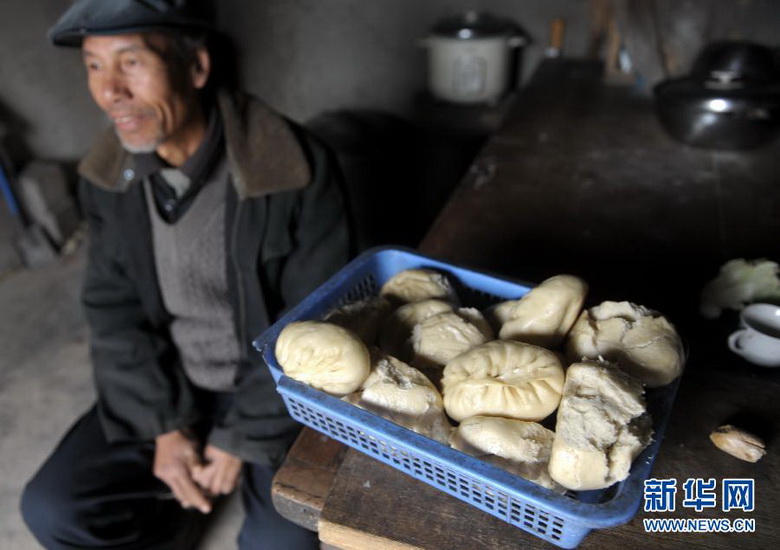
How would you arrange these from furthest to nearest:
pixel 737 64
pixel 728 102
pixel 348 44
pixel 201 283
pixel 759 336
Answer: pixel 348 44 → pixel 737 64 → pixel 728 102 → pixel 201 283 → pixel 759 336

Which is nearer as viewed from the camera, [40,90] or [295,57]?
[40,90]

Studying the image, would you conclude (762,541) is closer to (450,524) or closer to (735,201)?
(450,524)

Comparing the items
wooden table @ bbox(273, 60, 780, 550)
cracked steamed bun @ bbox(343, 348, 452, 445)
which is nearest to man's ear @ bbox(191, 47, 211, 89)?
wooden table @ bbox(273, 60, 780, 550)

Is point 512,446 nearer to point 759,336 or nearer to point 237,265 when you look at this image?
Answer: point 759,336

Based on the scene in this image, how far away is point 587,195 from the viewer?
6.25 feet

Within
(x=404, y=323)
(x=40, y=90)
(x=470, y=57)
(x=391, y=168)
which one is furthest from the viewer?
(x=40, y=90)

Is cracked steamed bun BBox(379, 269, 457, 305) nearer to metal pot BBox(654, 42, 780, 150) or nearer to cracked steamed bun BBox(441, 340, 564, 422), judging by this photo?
cracked steamed bun BBox(441, 340, 564, 422)

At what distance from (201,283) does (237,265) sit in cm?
18

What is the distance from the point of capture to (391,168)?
317cm

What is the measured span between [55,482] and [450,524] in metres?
1.25

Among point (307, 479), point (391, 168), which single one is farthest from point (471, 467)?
point (391, 168)

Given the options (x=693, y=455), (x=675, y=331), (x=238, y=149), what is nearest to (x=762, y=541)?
(x=693, y=455)

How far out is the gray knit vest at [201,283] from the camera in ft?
5.26

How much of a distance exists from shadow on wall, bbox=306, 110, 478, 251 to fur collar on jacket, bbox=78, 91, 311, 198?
137 centimetres
